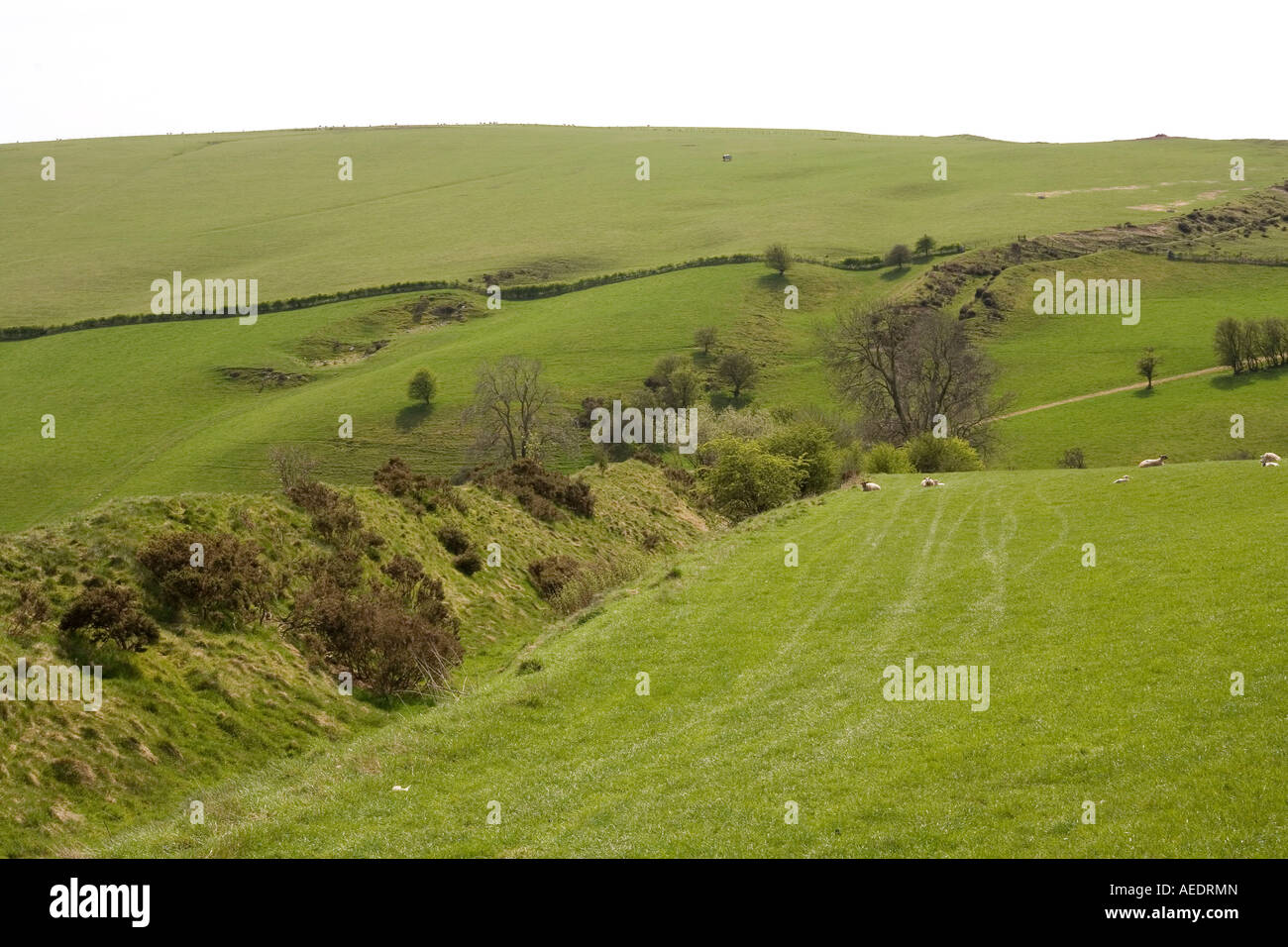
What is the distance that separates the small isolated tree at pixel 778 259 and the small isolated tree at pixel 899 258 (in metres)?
13.4

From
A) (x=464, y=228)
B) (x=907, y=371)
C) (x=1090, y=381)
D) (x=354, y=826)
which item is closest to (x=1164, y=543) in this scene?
(x=354, y=826)

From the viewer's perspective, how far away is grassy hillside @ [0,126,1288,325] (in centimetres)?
12731

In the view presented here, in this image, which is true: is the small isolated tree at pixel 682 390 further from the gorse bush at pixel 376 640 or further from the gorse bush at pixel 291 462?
the gorse bush at pixel 376 640

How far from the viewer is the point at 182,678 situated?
20.5m

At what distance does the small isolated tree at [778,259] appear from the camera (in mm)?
118438

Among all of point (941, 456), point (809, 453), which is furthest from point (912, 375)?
point (809, 453)

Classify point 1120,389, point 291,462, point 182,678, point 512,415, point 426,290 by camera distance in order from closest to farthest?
point 182,678 < point 291,462 < point 512,415 < point 1120,389 < point 426,290

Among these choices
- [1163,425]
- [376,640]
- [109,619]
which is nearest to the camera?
[109,619]

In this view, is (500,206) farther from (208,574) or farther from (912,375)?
(208,574)

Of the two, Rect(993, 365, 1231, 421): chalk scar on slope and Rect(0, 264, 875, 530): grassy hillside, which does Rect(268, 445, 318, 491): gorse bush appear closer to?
Rect(0, 264, 875, 530): grassy hillside

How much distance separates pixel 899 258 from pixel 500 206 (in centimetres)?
6664

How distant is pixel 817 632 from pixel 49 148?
219630mm

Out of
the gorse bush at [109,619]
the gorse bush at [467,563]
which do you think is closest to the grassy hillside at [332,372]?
the gorse bush at [467,563]
